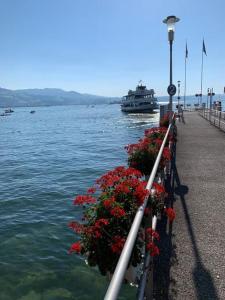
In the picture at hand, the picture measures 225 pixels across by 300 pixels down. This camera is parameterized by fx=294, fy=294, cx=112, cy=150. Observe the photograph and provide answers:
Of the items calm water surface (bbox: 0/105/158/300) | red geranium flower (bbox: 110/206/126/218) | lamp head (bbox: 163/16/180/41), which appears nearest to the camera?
red geranium flower (bbox: 110/206/126/218)

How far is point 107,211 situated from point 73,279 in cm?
406

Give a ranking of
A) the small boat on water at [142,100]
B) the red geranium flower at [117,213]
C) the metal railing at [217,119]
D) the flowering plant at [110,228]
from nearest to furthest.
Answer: the flowering plant at [110,228]
the red geranium flower at [117,213]
the metal railing at [217,119]
the small boat on water at [142,100]

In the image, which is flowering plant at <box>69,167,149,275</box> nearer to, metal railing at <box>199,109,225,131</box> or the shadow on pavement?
the shadow on pavement

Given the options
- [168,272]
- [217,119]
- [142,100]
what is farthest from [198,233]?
[142,100]

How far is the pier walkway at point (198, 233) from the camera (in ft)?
13.2

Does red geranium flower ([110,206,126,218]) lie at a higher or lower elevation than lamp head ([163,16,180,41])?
lower

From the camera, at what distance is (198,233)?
18.2 ft

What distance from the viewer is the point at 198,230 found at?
18.6 feet

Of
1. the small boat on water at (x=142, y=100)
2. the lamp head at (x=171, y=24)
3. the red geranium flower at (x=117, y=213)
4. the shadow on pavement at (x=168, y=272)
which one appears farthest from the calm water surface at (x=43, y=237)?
the small boat on water at (x=142, y=100)

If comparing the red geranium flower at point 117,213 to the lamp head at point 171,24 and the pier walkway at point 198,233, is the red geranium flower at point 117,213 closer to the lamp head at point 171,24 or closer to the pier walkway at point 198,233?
the pier walkway at point 198,233

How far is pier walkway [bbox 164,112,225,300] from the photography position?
4.01 metres

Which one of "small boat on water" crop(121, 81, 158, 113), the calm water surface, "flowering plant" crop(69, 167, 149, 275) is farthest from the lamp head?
"small boat on water" crop(121, 81, 158, 113)

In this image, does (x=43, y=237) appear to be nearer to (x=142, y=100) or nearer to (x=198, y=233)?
(x=198, y=233)

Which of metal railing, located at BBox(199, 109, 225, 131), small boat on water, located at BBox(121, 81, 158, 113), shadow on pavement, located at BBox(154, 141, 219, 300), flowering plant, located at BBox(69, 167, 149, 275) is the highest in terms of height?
small boat on water, located at BBox(121, 81, 158, 113)
